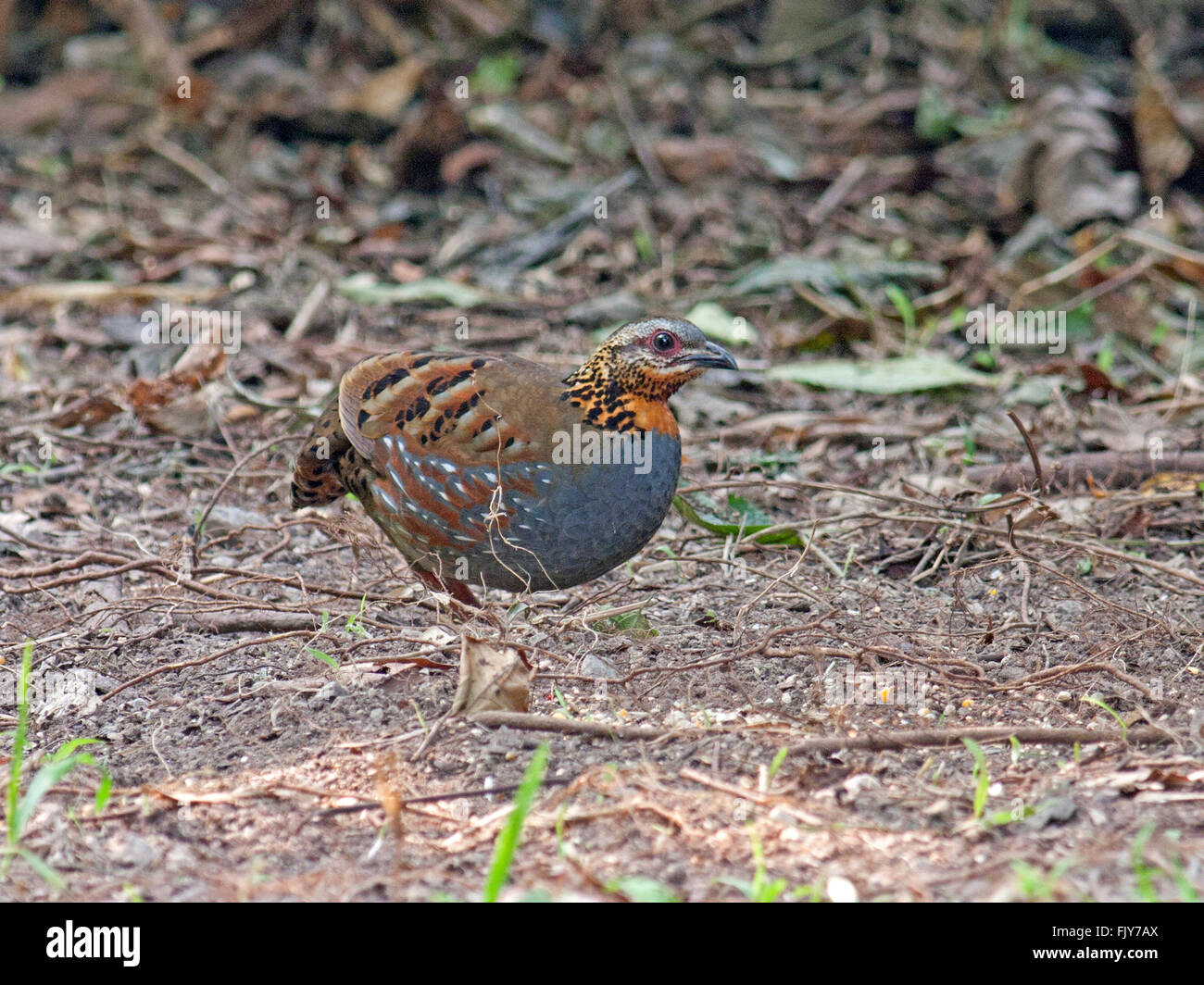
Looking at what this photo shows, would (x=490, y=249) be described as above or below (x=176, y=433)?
above

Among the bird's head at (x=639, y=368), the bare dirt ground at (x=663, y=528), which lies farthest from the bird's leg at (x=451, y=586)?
the bird's head at (x=639, y=368)

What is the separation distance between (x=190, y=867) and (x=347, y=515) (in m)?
1.92

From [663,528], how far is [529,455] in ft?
4.80

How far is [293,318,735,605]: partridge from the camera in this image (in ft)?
14.0

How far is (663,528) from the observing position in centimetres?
564

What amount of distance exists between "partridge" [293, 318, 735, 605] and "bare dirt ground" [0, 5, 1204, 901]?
0.23 metres

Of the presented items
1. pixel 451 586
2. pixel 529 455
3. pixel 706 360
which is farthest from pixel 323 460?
pixel 706 360

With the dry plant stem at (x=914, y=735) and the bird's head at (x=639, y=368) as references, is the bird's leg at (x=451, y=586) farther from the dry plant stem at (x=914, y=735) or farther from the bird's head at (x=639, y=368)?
the dry plant stem at (x=914, y=735)

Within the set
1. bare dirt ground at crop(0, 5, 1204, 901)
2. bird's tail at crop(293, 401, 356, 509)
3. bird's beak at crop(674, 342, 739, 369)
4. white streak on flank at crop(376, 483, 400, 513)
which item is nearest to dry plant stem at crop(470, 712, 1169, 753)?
bare dirt ground at crop(0, 5, 1204, 901)

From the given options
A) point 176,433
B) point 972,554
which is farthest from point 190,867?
point 176,433

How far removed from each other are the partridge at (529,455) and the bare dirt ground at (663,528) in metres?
0.23
